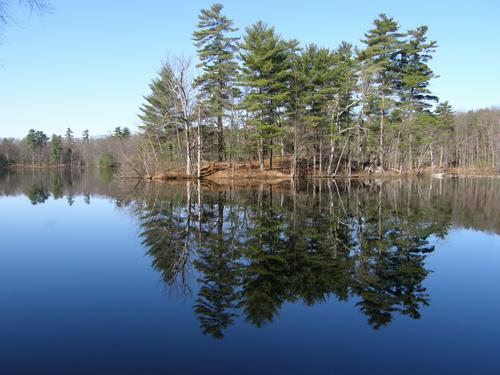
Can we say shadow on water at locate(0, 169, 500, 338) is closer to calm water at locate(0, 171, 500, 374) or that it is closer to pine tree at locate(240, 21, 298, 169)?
calm water at locate(0, 171, 500, 374)

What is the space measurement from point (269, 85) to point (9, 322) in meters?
32.4

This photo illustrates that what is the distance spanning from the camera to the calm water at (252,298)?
4523 millimetres

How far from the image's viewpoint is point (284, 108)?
39.3 m

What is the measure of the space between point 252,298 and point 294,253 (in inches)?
117

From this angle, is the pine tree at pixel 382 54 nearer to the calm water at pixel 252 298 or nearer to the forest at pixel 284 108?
the forest at pixel 284 108

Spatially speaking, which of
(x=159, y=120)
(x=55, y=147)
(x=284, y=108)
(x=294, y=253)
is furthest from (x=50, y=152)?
(x=294, y=253)

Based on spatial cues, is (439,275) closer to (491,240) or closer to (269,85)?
(491,240)

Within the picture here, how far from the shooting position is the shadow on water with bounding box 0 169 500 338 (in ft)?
20.4

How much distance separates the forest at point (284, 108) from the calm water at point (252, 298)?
972 inches

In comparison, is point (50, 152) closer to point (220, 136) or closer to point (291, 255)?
point (220, 136)

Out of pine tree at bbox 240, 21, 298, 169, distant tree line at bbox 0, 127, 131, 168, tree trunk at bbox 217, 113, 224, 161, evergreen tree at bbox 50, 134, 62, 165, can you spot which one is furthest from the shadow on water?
evergreen tree at bbox 50, 134, 62, 165

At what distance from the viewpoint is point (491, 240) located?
1148 cm

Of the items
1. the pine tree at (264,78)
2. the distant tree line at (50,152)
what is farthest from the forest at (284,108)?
the distant tree line at (50,152)

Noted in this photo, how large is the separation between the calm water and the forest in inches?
972
